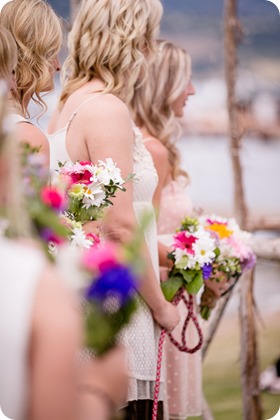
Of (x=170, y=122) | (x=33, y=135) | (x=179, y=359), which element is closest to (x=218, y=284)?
(x=179, y=359)

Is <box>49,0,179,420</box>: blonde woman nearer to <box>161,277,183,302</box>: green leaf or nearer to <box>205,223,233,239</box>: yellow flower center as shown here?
<box>161,277,183,302</box>: green leaf

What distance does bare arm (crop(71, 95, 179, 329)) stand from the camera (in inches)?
83.2

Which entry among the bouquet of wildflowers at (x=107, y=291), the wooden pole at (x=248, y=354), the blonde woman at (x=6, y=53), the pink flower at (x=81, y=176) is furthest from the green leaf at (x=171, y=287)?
the wooden pole at (x=248, y=354)

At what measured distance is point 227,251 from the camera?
261 centimetres

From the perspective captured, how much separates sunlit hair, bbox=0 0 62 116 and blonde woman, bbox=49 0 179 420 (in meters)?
0.15

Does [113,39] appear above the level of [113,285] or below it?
above

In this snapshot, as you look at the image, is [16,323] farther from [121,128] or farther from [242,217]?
[242,217]

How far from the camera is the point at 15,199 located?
1.04 m

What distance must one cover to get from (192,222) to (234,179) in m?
1.80

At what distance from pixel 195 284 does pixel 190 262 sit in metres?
0.07

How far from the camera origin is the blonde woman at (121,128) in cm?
214

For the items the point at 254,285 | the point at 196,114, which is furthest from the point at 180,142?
the point at 254,285

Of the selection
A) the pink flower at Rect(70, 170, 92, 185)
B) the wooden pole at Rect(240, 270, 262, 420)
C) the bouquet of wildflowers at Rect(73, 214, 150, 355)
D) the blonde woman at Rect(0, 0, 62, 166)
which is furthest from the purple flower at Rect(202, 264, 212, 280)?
the wooden pole at Rect(240, 270, 262, 420)

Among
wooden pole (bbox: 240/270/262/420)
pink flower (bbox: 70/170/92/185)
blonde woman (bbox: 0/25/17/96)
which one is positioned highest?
blonde woman (bbox: 0/25/17/96)
